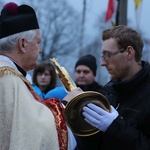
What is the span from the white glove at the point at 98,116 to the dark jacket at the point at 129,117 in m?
0.03

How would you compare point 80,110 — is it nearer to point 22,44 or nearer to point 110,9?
point 22,44

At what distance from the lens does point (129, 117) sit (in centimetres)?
312

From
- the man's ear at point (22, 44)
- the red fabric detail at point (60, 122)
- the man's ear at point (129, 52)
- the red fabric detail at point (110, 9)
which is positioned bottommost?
the red fabric detail at point (110, 9)

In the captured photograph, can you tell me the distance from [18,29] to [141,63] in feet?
3.22

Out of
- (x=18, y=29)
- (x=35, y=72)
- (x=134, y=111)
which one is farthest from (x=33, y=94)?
(x=35, y=72)

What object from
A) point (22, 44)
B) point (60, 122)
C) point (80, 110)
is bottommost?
point (60, 122)

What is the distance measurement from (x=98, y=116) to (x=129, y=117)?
10.4 inches

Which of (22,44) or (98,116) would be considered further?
(22,44)

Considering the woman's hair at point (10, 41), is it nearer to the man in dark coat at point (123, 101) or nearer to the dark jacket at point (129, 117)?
the man in dark coat at point (123, 101)

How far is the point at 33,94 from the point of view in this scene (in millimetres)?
3158

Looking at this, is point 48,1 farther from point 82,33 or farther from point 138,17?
point 138,17

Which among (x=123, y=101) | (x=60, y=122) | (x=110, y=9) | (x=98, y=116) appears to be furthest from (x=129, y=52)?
(x=110, y=9)

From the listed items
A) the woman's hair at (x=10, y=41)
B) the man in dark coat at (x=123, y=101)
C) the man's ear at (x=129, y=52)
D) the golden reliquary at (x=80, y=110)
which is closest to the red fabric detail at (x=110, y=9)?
the man in dark coat at (x=123, y=101)

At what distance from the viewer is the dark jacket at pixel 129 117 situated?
2986 mm
